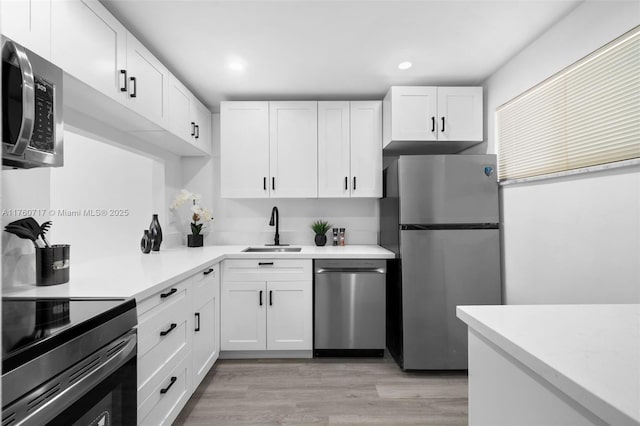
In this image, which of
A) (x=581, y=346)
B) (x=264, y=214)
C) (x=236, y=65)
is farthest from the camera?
(x=264, y=214)

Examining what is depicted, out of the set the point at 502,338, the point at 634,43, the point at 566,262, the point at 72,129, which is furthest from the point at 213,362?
the point at 634,43

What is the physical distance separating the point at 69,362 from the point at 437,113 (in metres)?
2.85

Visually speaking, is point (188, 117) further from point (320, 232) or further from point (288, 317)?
point (288, 317)

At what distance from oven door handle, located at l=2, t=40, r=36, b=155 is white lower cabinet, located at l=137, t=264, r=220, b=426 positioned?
2.44ft

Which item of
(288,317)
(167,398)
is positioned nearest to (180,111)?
(288,317)

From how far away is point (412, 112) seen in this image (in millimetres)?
2891

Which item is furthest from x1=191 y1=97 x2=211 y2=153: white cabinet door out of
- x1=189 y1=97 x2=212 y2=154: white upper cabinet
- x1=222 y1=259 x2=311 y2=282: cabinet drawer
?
x1=222 y1=259 x2=311 y2=282: cabinet drawer

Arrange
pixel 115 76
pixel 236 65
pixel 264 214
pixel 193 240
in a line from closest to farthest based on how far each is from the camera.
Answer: pixel 115 76
pixel 236 65
pixel 193 240
pixel 264 214

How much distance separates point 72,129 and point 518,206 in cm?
294

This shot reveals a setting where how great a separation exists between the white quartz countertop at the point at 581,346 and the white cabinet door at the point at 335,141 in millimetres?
2138

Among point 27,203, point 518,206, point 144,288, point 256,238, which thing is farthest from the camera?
point 256,238

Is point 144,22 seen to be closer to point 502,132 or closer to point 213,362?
point 213,362

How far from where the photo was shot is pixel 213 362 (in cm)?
262

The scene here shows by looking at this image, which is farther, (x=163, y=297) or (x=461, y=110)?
(x=461, y=110)
